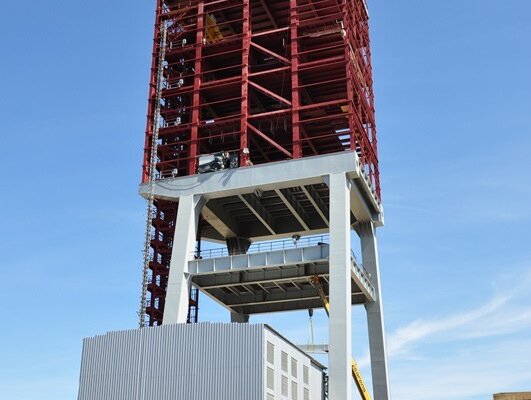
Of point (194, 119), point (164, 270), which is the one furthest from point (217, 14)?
point (164, 270)

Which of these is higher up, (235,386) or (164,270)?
(164,270)

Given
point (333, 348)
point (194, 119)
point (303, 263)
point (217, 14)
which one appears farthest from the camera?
point (217, 14)

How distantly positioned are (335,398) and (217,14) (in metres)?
36.7

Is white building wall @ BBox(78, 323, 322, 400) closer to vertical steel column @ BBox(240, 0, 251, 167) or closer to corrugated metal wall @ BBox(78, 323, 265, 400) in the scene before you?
corrugated metal wall @ BBox(78, 323, 265, 400)

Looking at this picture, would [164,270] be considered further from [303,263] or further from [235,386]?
[235,386]

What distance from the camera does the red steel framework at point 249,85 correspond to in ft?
206

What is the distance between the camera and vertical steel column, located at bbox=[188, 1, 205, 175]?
2440 inches

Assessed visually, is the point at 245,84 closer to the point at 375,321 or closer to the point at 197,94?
the point at 197,94

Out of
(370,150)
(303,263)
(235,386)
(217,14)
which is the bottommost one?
(235,386)

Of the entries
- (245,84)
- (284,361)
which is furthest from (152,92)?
(284,361)

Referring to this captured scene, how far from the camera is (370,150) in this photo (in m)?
67.1

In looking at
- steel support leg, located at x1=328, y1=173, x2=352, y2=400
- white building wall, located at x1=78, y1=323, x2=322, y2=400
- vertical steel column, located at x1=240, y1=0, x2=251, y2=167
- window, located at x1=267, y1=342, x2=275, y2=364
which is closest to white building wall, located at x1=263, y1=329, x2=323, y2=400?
window, located at x1=267, y1=342, x2=275, y2=364

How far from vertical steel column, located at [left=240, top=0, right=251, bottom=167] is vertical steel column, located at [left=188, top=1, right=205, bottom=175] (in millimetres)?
4005

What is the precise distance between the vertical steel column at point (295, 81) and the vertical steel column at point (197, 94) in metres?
8.27
